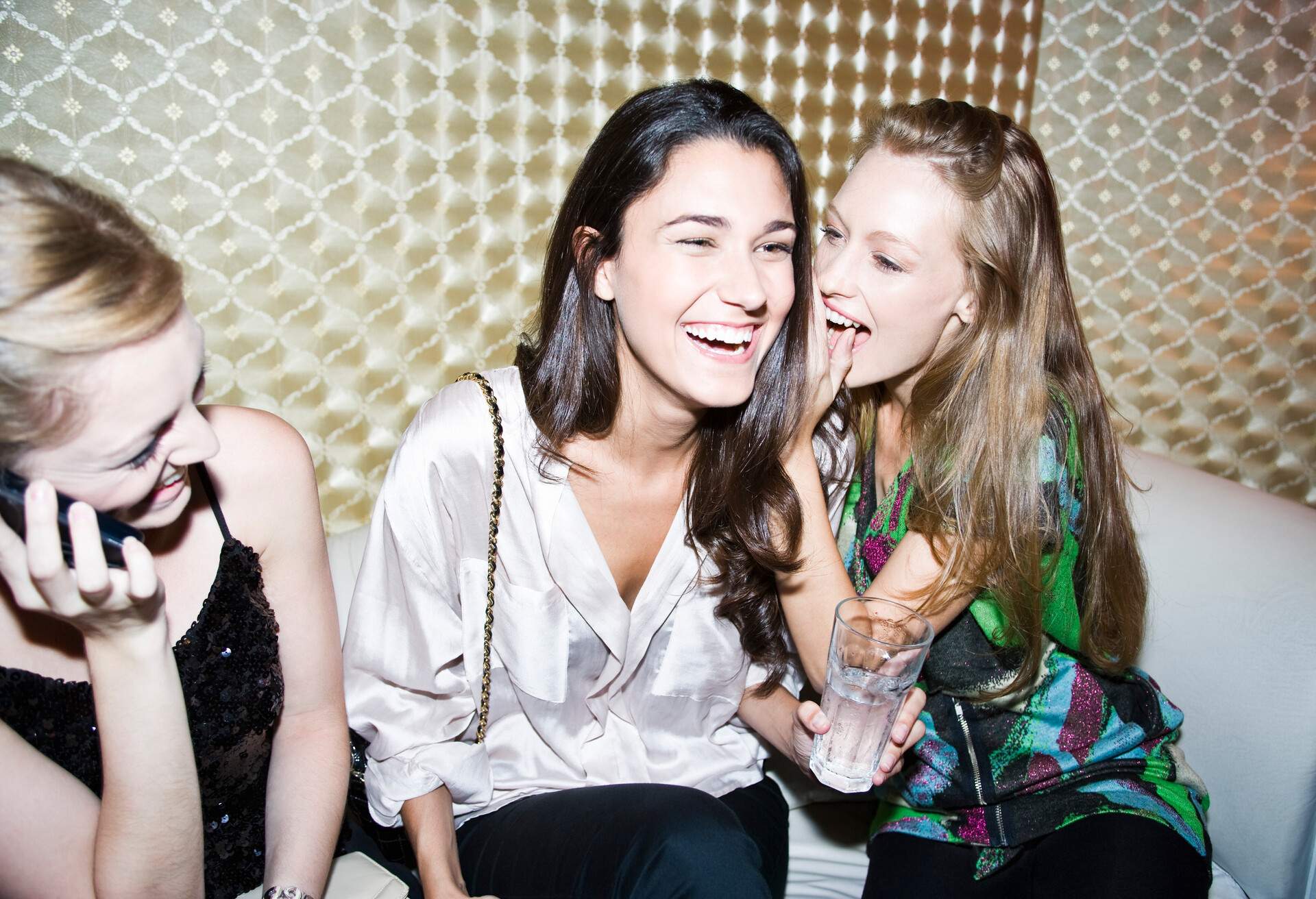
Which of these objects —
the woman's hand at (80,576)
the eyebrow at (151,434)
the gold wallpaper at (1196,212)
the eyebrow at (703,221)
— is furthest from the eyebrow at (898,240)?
the gold wallpaper at (1196,212)

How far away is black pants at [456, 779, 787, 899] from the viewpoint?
57.4 inches

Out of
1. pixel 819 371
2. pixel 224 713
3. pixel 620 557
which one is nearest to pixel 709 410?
pixel 819 371

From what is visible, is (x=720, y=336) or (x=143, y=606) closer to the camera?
(x=143, y=606)

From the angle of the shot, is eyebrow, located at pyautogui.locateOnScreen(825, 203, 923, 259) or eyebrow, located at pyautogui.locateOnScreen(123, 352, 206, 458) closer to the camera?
eyebrow, located at pyautogui.locateOnScreen(123, 352, 206, 458)

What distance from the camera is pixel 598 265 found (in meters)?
1.66

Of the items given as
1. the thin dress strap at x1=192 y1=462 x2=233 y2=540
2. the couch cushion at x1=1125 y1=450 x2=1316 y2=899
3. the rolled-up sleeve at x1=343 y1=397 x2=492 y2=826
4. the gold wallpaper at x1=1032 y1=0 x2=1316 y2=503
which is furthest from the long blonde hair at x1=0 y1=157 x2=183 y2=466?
the gold wallpaper at x1=1032 y1=0 x2=1316 y2=503

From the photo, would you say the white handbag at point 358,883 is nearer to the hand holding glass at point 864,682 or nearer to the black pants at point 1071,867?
the hand holding glass at point 864,682

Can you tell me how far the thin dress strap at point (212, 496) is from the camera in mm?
1422

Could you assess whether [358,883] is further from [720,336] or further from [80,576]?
[720,336]

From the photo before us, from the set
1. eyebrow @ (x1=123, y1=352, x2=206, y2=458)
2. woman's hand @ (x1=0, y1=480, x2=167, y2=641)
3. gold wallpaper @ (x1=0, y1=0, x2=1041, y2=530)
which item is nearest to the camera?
woman's hand @ (x1=0, y1=480, x2=167, y2=641)

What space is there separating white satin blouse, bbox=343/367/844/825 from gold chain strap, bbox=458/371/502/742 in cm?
2

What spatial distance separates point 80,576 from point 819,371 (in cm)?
121

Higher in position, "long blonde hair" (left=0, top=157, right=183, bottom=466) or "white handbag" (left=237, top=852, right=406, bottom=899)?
"long blonde hair" (left=0, top=157, right=183, bottom=466)

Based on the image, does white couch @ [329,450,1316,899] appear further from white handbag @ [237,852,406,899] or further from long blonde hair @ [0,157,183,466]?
long blonde hair @ [0,157,183,466]
